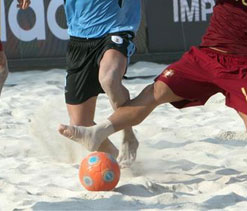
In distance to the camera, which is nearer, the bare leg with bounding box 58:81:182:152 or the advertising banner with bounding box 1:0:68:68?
the bare leg with bounding box 58:81:182:152

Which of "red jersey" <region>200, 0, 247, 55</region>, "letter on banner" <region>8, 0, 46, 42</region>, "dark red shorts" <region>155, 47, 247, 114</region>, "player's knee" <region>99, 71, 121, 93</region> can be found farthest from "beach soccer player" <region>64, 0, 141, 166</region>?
"letter on banner" <region>8, 0, 46, 42</region>

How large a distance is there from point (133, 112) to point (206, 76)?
525 millimetres

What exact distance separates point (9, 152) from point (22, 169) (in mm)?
580

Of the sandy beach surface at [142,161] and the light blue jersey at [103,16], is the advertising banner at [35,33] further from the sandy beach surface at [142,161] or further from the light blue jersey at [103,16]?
the light blue jersey at [103,16]

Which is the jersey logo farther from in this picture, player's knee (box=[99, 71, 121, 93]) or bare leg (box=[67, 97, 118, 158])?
bare leg (box=[67, 97, 118, 158])

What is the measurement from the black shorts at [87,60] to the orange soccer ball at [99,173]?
0.82 m

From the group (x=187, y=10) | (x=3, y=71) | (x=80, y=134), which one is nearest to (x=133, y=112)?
(x=80, y=134)

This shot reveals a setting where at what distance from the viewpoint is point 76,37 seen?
5.10m

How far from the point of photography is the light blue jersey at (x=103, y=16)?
16.3 feet

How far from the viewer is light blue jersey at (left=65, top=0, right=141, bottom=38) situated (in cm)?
497

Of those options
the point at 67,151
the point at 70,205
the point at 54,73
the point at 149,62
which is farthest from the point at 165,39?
the point at 70,205

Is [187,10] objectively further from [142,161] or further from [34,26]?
[142,161]

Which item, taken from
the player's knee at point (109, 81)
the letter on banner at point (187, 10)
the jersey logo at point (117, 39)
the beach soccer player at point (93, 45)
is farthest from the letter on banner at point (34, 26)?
the player's knee at point (109, 81)

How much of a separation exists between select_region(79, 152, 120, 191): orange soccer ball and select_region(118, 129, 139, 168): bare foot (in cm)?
69
